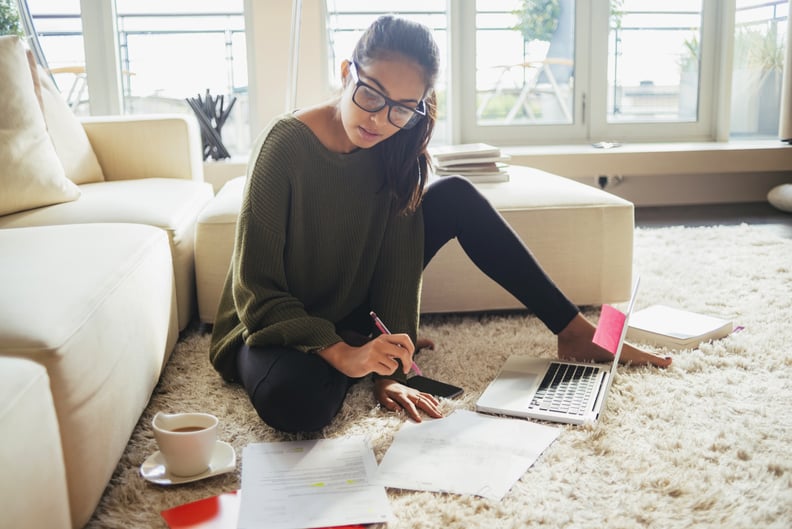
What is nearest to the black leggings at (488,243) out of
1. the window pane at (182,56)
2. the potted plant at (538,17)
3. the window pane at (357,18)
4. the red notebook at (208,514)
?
the red notebook at (208,514)

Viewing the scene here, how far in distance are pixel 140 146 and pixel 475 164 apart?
1.11m

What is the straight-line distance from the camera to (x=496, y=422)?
56.3 inches

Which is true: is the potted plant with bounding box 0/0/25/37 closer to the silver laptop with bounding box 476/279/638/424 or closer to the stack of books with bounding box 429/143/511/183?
the stack of books with bounding box 429/143/511/183

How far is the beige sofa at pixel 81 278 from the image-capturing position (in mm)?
932

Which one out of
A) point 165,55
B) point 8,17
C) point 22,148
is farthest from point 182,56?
point 22,148

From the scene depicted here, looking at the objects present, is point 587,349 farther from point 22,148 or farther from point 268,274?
point 22,148

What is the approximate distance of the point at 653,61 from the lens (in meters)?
4.16

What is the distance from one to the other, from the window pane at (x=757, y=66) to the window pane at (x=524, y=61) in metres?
0.92

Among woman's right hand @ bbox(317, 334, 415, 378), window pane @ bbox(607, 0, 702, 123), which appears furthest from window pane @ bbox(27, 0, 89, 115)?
woman's right hand @ bbox(317, 334, 415, 378)

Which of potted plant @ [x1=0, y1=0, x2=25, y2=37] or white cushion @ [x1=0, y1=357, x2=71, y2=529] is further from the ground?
potted plant @ [x1=0, y1=0, x2=25, y2=37]

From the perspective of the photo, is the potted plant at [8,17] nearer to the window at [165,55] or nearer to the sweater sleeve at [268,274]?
the window at [165,55]

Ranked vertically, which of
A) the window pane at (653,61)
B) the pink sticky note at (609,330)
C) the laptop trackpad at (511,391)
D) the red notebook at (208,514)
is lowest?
the laptop trackpad at (511,391)

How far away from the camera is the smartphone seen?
1.58 m

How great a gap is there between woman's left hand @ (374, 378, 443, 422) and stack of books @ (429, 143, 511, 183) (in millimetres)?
979
